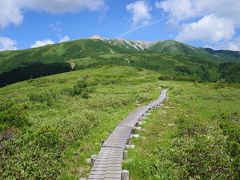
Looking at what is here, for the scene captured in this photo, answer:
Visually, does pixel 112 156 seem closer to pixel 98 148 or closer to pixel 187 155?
pixel 98 148

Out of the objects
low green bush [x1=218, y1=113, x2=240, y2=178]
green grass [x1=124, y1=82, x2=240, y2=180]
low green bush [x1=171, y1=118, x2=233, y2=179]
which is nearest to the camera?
low green bush [x1=218, y1=113, x2=240, y2=178]

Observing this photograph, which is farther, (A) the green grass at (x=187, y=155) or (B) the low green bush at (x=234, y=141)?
(A) the green grass at (x=187, y=155)

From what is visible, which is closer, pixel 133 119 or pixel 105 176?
pixel 105 176

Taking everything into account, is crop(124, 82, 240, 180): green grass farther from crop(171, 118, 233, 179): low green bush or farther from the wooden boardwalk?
the wooden boardwalk

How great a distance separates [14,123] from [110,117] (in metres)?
11.5

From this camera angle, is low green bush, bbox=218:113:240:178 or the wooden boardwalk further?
the wooden boardwalk

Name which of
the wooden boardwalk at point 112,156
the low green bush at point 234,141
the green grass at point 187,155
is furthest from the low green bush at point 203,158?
the wooden boardwalk at point 112,156

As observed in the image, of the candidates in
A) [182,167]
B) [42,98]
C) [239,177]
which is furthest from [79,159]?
[42,98]

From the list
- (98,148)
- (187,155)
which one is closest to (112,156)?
(98,148)

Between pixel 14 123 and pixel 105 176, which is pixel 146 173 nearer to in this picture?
pixel 105 176

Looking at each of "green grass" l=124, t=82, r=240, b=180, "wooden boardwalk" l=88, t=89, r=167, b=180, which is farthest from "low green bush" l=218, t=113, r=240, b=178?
"wooden boardwalk" l=88, t=89, r=167, b=180

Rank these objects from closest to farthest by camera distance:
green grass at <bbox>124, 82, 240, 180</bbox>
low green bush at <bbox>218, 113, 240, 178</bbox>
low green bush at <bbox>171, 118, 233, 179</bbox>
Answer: low green bush at <bbox>218, 113, 240, 178</bbox>, low green bush at <bbox>171, 118, 233, 179</bbox>, green grass at <bbox>124, 82, 240, 180</bbox>

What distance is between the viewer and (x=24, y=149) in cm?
2264

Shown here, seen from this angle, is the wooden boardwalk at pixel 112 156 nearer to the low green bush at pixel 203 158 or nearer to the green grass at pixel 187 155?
the green grass at pixel 187 155
